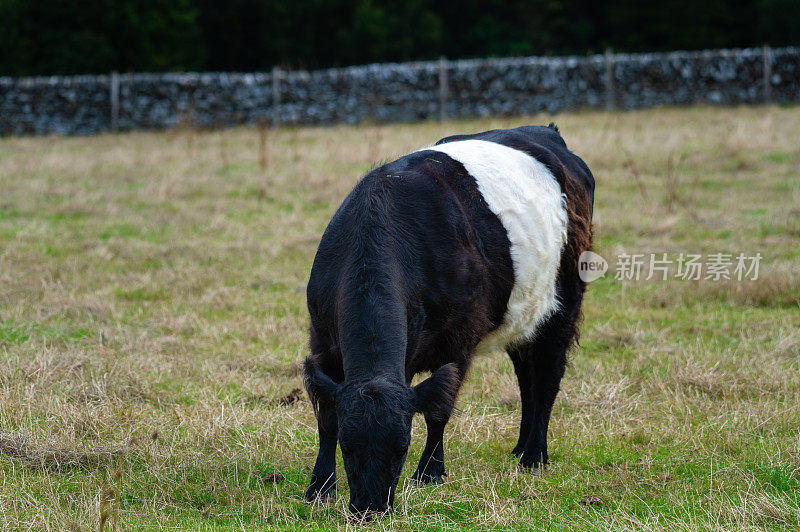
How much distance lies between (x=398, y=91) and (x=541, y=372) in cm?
1791

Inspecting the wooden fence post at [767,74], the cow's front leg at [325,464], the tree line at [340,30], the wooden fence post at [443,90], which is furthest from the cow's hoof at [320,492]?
the tree line at [340,30]

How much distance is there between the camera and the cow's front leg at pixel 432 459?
164 inches

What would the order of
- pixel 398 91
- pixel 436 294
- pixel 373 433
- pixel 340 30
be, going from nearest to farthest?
pixel 373 433
pixel 436 294
pixel 398 91
pixel 340 30

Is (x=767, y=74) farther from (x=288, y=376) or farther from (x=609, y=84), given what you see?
(x=288, y=376)

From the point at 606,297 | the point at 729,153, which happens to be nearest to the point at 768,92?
the point at 729,153

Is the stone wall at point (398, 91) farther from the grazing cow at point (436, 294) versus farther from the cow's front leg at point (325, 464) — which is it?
the cow's front leg at point (325, 464)

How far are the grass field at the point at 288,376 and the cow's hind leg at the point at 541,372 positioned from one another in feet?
0.62

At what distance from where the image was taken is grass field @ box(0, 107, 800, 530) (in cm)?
395

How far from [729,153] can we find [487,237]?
10643 mm

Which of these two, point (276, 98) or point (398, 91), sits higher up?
point (398, 91)

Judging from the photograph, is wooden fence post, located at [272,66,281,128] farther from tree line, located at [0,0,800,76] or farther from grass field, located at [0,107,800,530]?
tree line, located at [0,0,800,76]

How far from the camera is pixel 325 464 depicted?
3965mm

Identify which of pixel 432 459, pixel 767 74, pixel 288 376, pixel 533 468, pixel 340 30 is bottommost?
pixel 288 376
